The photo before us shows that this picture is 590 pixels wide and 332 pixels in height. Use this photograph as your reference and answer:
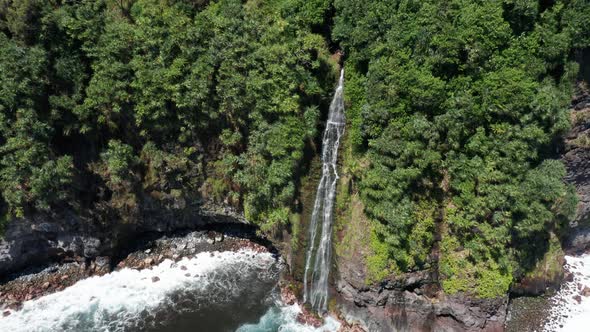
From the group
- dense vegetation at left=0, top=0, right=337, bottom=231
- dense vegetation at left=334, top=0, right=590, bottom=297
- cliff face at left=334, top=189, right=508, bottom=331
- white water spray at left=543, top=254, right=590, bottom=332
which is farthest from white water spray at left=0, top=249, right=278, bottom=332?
white water spray at left=543, top=254, right=590, bottom=332

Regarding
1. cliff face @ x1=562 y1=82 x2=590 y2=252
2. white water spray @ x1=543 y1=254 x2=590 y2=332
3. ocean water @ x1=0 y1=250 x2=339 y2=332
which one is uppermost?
cliff face @ x1=562 y1=82 x2=590 y2=252

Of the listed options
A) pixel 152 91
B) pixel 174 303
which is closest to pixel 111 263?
pixel 174 303

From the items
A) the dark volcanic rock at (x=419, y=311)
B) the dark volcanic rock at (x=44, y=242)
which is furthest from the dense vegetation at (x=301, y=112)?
the dark volcanic rock at (x=44, y=242)

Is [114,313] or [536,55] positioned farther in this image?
[114,313]

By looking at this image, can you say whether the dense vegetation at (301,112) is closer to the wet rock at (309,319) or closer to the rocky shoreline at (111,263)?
the rocky shoreline at (111,263)

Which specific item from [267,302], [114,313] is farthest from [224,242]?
[114,313]

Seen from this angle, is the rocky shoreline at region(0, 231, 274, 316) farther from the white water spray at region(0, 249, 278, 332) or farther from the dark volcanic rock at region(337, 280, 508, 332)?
the dark volcanic rock at region(337, 280, 508, 332)

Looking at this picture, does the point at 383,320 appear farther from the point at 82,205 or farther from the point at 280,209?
the point at 82,205
